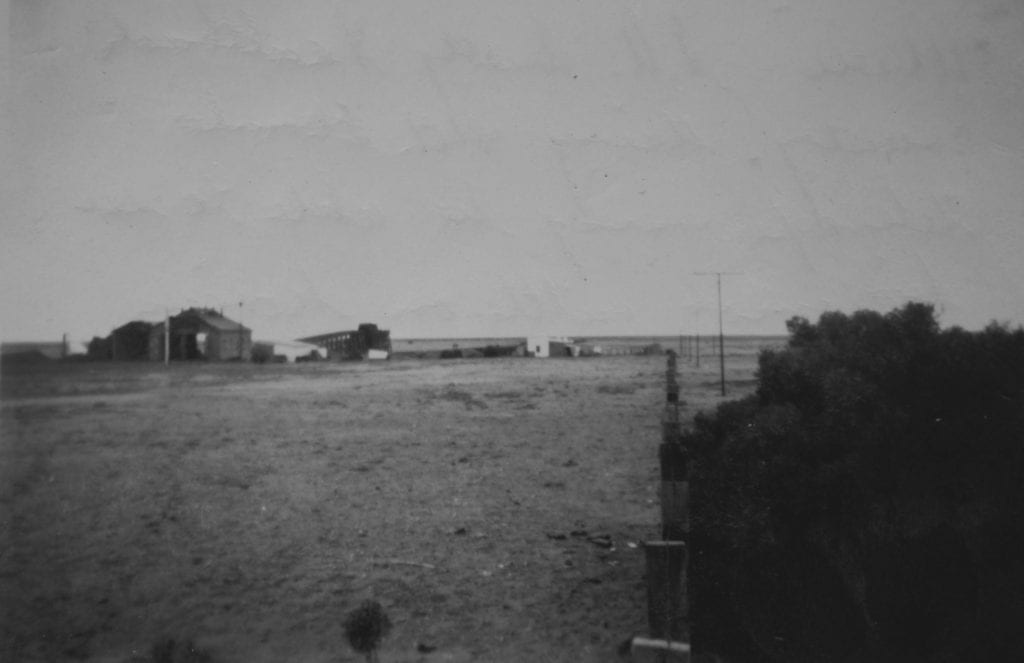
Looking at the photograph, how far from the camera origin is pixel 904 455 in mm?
4203

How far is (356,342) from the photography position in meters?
44.8

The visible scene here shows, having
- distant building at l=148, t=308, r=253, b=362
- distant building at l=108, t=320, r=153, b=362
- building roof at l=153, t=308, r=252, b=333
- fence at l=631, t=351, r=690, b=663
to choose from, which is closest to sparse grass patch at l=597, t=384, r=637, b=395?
fence at l=631, t=351, r=690, b=663

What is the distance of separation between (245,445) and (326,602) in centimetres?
683

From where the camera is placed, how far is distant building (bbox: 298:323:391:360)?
4381 cm

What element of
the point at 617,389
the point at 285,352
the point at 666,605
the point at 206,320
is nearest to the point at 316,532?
the point at 666,605

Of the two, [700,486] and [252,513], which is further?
[252,513]

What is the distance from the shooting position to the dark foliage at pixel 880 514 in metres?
3.45

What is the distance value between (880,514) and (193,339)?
39.8 metres

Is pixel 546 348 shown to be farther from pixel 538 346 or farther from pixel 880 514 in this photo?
pixel 880 514

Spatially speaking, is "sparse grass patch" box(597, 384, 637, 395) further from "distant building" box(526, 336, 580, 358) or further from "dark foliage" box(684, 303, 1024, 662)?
"distant building" box(526, 336, 580, 358)

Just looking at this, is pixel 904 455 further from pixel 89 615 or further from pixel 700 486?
pixel 89 615

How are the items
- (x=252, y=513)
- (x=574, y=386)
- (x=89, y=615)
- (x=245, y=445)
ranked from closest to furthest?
1. (x=89, y=615)
2. (x=252, y=513)
3. (x=245, y=445)
4. (x=574, y=386)

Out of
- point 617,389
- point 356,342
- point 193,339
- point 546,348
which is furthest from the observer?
point 546,348

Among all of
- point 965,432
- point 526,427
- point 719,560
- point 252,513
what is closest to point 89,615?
point 252,513
